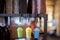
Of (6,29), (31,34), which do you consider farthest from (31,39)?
(6,29)

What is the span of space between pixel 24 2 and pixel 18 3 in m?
0.05

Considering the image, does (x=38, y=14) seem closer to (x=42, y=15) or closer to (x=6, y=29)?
(x=42, y=15)

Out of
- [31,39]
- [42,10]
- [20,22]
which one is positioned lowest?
[31,39]

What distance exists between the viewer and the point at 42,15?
3.32ft

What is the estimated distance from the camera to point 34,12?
105cm

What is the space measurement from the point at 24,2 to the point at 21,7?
50 mm

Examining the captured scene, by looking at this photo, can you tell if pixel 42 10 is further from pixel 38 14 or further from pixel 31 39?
pixel 31 39

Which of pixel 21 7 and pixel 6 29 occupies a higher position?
pixel 21 7

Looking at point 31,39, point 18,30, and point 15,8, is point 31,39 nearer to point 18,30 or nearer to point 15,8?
point 18,30

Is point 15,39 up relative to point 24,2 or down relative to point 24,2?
down

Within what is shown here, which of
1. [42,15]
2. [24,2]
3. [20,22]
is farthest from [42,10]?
[20,22]

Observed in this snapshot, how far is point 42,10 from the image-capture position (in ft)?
3.41

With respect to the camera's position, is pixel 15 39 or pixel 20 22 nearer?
pixel 15 39

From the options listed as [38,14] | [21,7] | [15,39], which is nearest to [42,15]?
[38,14]
